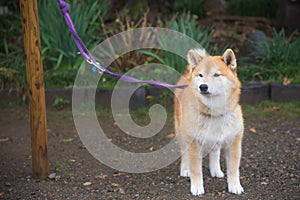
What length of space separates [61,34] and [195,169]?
3340 mm

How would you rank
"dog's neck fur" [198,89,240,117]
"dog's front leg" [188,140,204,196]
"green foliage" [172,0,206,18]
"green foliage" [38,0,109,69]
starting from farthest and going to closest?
"green foliage" [172,0,206,18]
"green foliage" [38,0,109,69]
"dog's front leg" [188,140,204,196]
"dog's neck fur" [198,89,240,117]

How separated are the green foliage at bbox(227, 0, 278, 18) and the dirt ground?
328 centimetres

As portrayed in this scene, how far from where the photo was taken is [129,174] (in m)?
4.23

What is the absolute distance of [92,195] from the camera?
3.80 metres

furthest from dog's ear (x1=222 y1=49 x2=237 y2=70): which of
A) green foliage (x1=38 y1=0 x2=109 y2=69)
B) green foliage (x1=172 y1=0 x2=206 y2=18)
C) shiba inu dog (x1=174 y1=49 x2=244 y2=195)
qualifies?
green foliage (x1=172 y1=0 x2=206 y2=18)

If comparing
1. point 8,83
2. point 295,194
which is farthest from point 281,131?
point 8,83

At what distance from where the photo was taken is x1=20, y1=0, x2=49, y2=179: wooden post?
3842mm

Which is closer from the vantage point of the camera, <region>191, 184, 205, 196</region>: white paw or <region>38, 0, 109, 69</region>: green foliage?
<region>191, 184, 205, 196</region>: white paw

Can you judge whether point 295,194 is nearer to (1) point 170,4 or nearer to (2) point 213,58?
(2) point 213,58

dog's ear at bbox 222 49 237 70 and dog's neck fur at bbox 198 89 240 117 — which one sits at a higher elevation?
dog's ear at bbox 222 49 237 70

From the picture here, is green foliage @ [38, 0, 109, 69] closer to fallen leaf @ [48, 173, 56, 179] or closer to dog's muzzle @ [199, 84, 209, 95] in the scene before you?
fallen leaf @ [48, 173, 56, 179]

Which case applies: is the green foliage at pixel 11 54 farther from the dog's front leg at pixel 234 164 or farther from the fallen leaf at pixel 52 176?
the dog's front leg at pixel 234 164

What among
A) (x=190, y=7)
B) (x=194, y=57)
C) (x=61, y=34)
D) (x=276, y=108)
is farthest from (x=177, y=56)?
(x=194, y=57)

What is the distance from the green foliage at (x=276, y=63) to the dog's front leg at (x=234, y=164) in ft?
8.45
